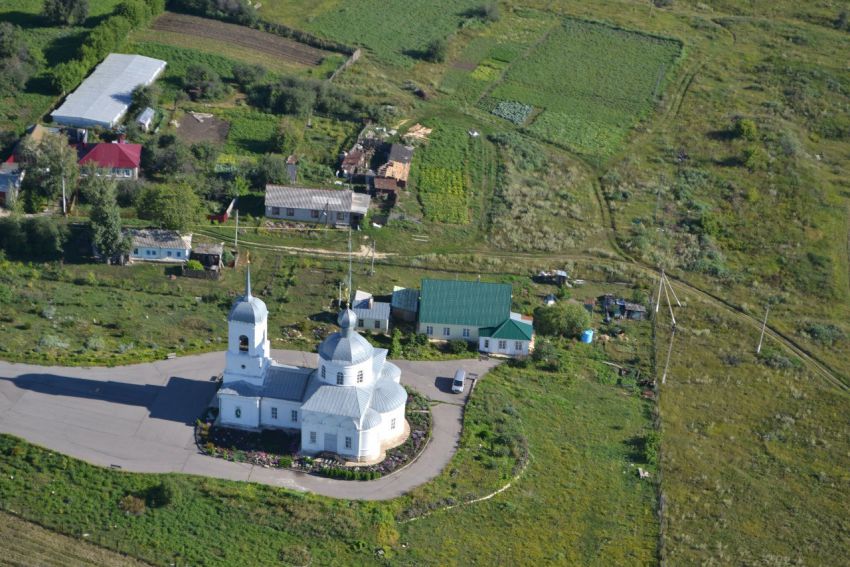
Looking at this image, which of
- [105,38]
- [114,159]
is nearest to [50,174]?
[114,159]

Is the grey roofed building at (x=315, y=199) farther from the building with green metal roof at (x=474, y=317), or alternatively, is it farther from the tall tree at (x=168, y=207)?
the building with green metal roof at (x=474, y=317)

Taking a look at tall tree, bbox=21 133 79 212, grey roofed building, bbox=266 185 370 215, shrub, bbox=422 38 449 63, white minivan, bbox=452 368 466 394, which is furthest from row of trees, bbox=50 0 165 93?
white minivan, bbox=452 368 466 394

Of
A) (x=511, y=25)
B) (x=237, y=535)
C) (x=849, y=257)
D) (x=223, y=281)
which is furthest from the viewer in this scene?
(x=511, y=25)

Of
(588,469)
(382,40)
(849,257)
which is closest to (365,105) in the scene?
(382,40)

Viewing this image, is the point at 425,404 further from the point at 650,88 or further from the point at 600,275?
the point at 650,88

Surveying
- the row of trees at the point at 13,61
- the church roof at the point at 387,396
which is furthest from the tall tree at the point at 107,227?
the row of trees at the point at 13,61

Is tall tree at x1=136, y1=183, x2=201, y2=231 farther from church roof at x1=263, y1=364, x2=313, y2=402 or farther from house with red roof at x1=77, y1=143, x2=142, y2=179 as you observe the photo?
church roof at x1=263, y1=364, x2=313, y2=402
